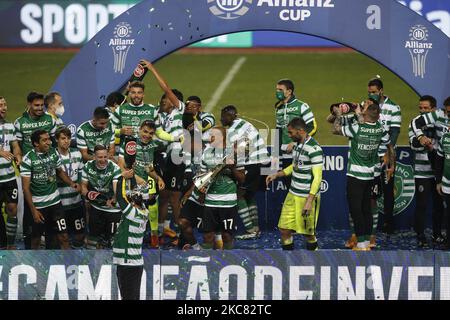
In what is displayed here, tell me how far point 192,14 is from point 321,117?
944 centimetres

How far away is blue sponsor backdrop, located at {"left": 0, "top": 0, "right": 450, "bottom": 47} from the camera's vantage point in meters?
28.3

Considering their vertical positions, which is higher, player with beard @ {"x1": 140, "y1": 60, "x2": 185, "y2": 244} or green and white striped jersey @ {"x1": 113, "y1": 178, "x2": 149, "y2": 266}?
player with beard @ {"x1": 140, "y1": 60, "x2": 185, "y2": 244}

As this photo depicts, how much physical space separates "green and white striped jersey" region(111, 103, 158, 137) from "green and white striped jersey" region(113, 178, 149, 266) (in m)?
2.82

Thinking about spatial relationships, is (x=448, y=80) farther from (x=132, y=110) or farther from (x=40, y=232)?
(x=40, y=232)

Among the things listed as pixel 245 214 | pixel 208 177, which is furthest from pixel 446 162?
pixel 208 177

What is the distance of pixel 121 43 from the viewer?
580 inches

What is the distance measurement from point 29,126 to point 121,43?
161cm

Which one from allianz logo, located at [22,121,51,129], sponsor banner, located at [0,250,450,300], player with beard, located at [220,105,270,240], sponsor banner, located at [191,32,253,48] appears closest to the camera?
sponsor banner, located at [0,250,450,300]

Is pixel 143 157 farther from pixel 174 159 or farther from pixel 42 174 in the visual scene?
pixel 42 174

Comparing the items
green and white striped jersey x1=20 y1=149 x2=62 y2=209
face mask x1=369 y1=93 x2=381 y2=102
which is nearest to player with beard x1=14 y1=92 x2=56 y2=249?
green and white striped jersey x1=20 y1=149 x2=62 y2=209

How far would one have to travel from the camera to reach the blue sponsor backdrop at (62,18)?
1116 inches

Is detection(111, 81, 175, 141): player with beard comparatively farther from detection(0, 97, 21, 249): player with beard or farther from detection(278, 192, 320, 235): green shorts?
detection(278, 192, 320, 235): green shorts

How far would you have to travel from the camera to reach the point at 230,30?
1458cm
